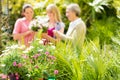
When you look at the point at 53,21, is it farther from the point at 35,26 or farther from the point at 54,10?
the point at 35,26

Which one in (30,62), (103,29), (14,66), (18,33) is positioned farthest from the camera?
(103,29)

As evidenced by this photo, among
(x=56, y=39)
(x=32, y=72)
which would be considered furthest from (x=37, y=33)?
(x=32, y=72)

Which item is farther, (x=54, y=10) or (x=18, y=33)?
(x=18, y=33)

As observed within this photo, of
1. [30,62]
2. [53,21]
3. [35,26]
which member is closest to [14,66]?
[30,62]

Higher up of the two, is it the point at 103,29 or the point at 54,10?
the point at 54,10

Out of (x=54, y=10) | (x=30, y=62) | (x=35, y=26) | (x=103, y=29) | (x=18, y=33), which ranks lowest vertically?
(x=103, y=29)

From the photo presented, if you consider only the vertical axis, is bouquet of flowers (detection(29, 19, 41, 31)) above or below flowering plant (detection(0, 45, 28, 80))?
above

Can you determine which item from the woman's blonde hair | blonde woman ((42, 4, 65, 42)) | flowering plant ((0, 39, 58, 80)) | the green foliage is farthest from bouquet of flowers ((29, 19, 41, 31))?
the green foliage

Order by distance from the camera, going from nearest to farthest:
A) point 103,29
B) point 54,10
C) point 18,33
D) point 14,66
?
point 14,66 < point 54,10 < point 18,33 < point 103,29

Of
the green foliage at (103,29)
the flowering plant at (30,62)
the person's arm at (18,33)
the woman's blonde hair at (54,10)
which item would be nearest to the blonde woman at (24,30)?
the person's arm at (18,33)

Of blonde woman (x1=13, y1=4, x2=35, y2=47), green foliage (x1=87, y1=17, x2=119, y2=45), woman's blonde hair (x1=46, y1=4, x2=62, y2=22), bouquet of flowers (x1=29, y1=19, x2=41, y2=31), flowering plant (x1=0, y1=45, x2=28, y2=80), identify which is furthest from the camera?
green foliage (x1=87, y1=17, x2=119, y2=45)

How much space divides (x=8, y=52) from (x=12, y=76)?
0.40m

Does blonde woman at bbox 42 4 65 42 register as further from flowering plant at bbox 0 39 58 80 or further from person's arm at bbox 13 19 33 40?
flowering plant at bbox 0 39 58 80

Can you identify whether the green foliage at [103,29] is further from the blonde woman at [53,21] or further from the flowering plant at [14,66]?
the flowering plant at [14,66]
